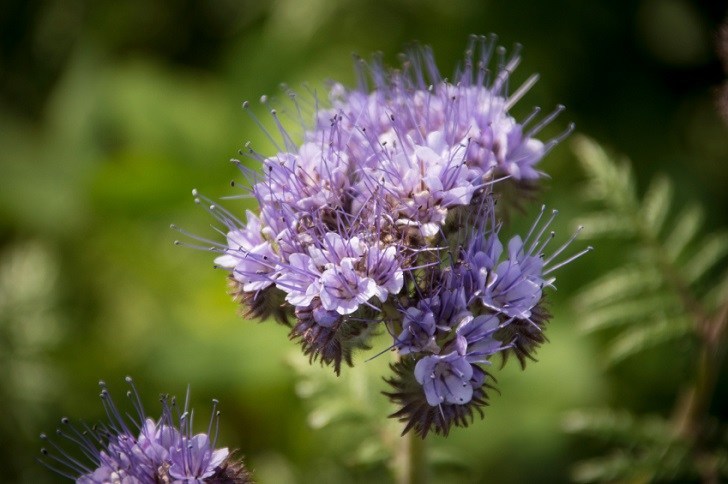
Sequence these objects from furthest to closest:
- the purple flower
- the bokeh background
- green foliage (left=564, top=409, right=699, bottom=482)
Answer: the bokeh background
green foliage (left=564, top=409, right=699, bottom=482)
the purple flower

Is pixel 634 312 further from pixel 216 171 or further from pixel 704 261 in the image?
pixel 216 171

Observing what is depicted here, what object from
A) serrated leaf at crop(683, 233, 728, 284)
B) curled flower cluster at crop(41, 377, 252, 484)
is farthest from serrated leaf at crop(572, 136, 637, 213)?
curled flower cluster at crop(41, 377, 252, 484)

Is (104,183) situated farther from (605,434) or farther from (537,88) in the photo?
(605,434)

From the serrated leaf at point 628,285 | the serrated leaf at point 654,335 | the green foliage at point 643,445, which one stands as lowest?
the green foliage at point 643,445

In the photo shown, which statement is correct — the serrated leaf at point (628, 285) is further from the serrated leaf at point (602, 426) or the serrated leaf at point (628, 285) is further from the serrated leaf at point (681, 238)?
the serrated leaf at point (602, 426)

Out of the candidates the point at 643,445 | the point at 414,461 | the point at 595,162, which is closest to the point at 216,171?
the point at 595,162

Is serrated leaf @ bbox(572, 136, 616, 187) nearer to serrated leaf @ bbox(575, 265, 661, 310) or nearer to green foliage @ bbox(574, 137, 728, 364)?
green foliage @ bbox(574, 137, 728, 364)

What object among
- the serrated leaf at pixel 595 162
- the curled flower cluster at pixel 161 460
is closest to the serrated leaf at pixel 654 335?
the serrated leaf at pixel 595 162
